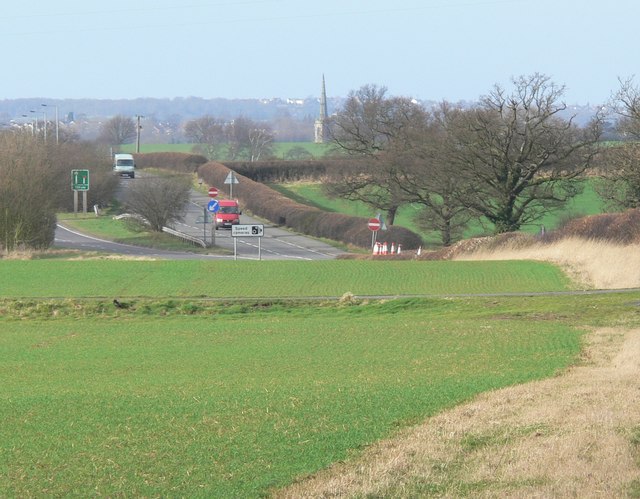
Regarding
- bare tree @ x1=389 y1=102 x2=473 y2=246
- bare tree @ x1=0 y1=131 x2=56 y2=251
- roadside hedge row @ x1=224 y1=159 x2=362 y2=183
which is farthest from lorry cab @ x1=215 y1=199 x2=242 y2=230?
roadside hedge row @ x1=224 y1=159 x2=362 y2=183

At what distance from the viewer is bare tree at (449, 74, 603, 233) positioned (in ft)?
190

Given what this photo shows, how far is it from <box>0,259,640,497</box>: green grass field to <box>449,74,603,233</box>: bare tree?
18.9 meters

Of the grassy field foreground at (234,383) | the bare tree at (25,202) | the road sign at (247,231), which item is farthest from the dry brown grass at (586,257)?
the bare tree at (25,202)

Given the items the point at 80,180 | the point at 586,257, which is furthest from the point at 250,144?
the point at 586,257

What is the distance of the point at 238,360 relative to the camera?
19141mm

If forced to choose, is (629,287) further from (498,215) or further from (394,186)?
(394,186)

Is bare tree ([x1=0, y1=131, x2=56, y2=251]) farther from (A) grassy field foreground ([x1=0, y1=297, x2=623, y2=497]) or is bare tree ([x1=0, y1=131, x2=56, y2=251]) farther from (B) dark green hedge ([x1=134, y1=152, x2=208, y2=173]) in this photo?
(B) dark green hedge ([x1=134, y1=152, x2=208, y2=173])

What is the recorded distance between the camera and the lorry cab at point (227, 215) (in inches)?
3137

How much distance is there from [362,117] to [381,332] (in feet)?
247

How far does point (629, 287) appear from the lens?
3300 cm

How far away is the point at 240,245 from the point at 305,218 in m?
8.74

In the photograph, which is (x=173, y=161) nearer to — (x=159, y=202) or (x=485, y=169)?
(x=159, y=202)

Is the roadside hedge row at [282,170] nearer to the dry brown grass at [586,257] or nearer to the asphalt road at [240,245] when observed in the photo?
the asphalt road at [240,245]

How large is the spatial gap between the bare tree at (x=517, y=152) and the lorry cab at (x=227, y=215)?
24003 millimetres
